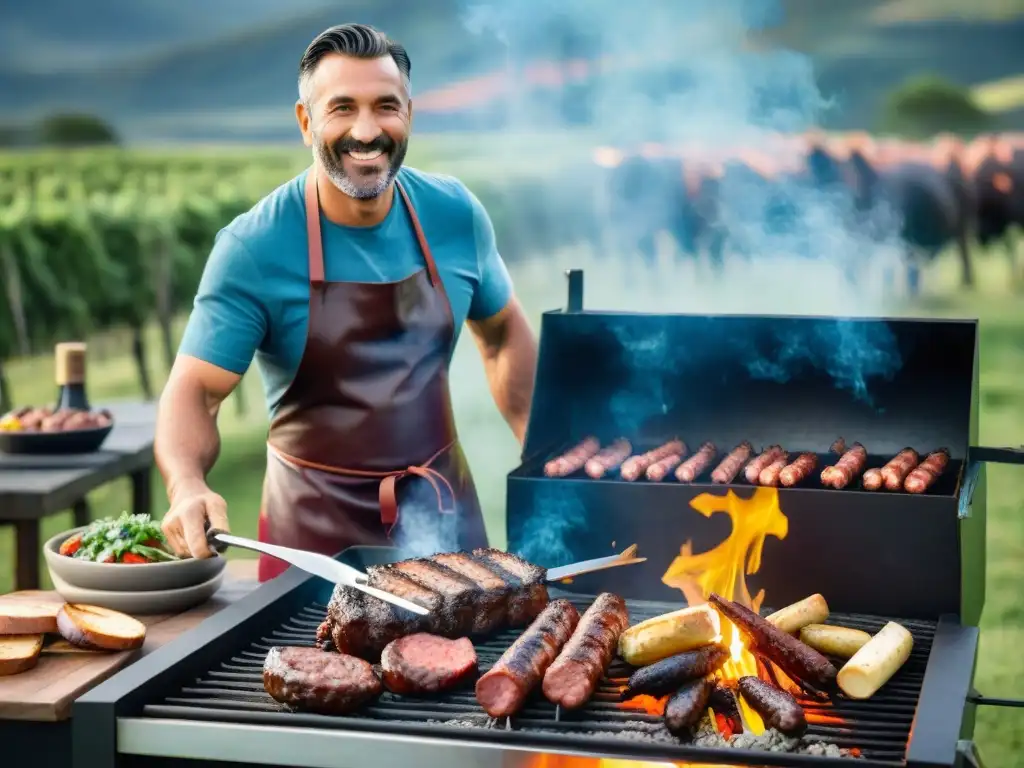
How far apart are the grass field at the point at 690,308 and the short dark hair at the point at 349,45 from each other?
4037mm

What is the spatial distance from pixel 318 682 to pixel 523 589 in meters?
0.60

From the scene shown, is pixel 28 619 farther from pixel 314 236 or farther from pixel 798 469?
pixel 798 469

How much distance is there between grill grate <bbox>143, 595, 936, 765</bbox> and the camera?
184 centimetres

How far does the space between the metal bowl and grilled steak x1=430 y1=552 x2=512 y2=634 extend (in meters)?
2.75

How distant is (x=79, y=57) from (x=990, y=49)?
883cm

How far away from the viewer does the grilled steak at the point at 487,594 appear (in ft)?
7.75

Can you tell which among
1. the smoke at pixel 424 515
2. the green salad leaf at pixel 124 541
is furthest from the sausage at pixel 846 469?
the green salad leaf at pixel 124 541

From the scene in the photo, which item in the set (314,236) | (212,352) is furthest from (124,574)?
(314,236)

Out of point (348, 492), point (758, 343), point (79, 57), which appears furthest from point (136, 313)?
point (758, 343)

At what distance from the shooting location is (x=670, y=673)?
203 centimetres

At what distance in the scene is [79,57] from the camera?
11.9m

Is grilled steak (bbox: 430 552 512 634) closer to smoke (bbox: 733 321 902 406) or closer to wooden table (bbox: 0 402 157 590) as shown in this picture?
smoke (bbox: 733 321 902 406)

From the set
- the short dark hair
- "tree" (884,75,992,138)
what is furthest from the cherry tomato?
"tree" (884,75,992,138)

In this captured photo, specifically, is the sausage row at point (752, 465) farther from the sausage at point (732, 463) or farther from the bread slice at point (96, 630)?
the bread slice at point (96, 630)
